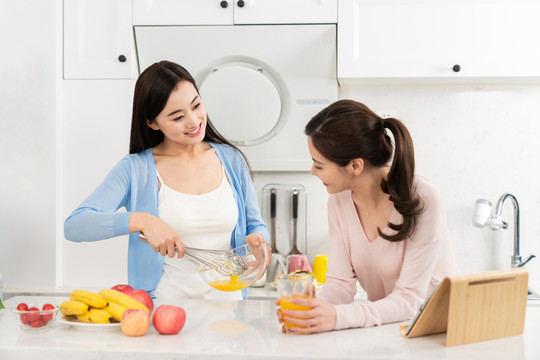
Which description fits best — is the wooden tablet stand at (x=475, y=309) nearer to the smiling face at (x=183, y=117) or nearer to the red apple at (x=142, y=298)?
the red apple at (x=142, y=298)

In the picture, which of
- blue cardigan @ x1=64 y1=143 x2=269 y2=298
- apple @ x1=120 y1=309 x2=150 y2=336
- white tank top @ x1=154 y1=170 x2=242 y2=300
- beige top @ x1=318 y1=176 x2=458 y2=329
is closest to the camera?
apple @ x1=120 y1=309 x2=150 y2=336

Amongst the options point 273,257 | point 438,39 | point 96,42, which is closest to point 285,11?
point 438,39

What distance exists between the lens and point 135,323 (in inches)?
49.4

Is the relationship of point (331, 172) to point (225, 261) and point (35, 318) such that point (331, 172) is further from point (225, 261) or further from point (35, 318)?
point (35, 318)

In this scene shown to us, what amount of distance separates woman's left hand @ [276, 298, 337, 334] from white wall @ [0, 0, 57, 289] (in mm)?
1522

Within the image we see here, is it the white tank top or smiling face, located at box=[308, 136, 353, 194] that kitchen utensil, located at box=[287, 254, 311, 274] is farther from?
smiling face, located at box=[308, 136, 353, 194]

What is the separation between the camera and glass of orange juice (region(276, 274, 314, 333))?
4.19 ft

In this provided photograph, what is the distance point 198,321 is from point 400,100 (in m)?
1.64

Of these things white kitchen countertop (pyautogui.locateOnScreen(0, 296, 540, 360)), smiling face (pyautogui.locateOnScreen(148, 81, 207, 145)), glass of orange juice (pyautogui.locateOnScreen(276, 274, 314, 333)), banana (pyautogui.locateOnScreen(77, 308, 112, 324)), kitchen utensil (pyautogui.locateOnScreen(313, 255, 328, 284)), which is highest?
smiling face (pyautogui.locateOnScreen(148, 81, 207, 145))

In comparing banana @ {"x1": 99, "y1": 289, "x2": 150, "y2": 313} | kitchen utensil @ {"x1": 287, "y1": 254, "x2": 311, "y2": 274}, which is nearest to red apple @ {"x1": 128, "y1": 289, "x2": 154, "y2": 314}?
banana @ {"x1": 99, "y1": 289, "x2": 150, "y2": 313}

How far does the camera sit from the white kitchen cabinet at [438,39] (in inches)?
92.3

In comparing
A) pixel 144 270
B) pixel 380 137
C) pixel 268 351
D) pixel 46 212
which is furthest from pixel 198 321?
pixel 46 212

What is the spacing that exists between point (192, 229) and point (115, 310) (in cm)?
53

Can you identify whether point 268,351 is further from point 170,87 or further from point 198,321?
point 170,87
